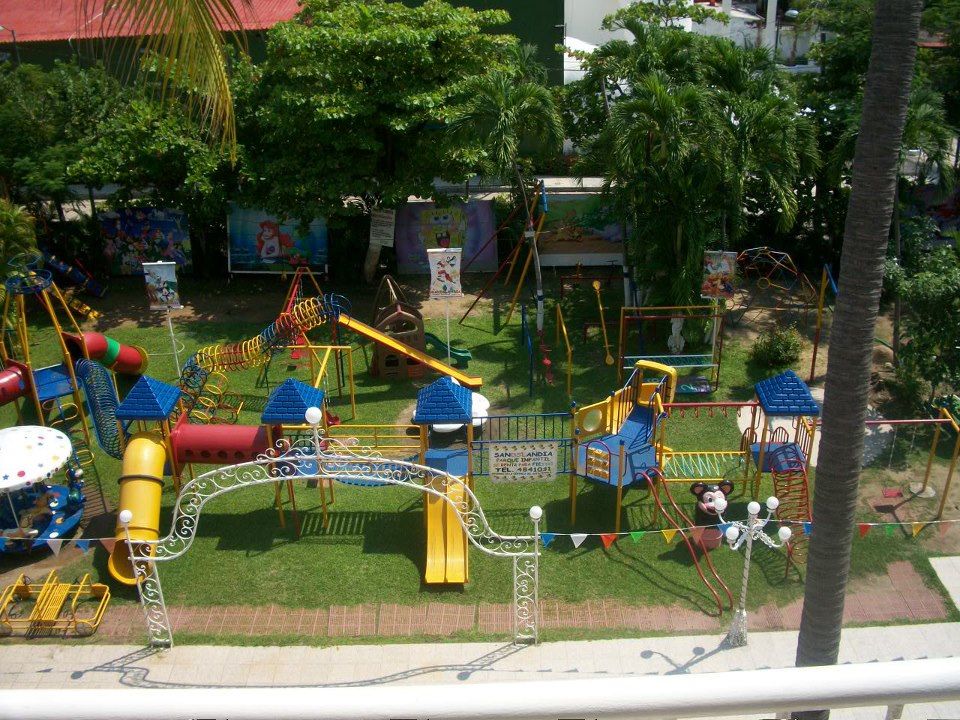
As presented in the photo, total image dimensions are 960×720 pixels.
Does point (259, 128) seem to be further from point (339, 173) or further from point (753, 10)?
point (753, 10)

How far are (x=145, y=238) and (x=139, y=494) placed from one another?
469 inches

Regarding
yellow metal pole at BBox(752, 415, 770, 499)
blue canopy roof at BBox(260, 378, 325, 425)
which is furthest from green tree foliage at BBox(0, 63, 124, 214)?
yellow metal pole at BBox(752, 415, 770, 499)

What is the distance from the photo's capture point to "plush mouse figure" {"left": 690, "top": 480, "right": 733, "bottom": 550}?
43.3 feet

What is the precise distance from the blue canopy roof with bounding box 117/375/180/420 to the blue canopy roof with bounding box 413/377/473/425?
3.81 metres

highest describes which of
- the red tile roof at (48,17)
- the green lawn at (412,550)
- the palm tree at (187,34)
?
the red tile roof at (48,17)

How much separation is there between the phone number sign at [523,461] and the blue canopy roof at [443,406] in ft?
2.30

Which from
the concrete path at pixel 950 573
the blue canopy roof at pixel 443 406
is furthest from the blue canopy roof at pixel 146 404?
the concrete path at pixel 950 573

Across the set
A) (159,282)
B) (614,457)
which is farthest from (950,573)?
(159,282)

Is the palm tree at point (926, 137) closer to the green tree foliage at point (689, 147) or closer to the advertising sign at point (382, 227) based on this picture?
the green tree foliage at point (689, 147)

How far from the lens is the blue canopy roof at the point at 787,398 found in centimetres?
1352

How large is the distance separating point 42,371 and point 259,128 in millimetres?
8193

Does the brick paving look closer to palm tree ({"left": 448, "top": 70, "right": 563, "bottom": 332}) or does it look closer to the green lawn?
the green lawn

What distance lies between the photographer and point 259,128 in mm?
21781

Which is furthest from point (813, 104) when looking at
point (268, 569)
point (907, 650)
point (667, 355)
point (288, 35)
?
point (268, 569)
